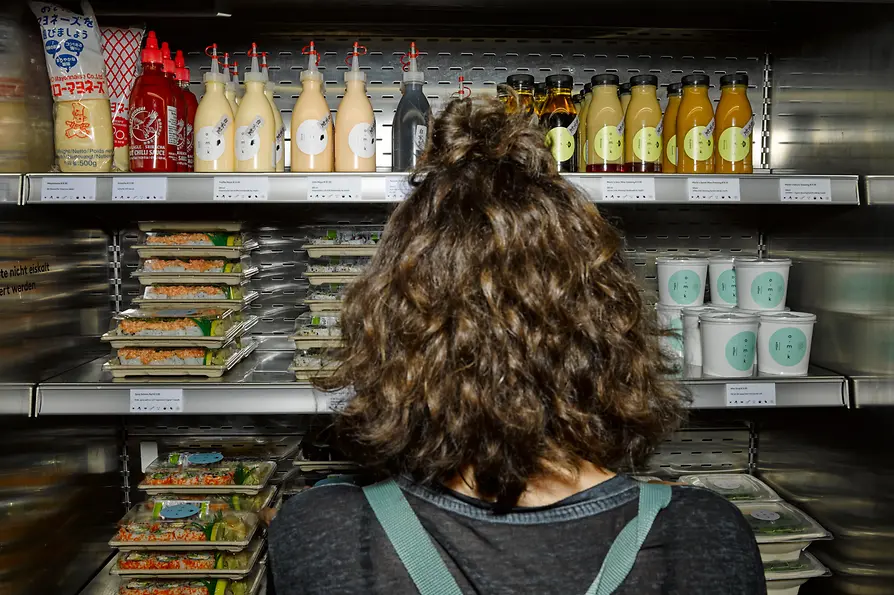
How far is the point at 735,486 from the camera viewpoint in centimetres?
215

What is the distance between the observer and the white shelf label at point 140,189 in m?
1.63

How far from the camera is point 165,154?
1.76m

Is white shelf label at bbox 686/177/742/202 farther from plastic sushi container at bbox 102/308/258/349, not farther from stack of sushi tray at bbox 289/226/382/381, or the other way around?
plastic sushi container at bbox 102/308/258/349

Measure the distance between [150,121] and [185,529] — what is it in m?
0.92

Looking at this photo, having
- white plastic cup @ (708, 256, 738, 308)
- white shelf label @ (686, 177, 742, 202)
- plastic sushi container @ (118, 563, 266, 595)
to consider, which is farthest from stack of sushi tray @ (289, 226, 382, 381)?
white plastic cup @ (708, 256, 738, 308)

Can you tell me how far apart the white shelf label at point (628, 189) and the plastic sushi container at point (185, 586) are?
3.97 ft

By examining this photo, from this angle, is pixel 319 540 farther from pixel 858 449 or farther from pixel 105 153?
pixel 858 449

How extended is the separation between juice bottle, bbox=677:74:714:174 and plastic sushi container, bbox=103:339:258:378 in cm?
114

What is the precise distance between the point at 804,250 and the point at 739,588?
1453mm

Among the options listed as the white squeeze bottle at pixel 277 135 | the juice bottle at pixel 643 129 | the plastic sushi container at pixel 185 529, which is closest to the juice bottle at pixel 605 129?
the juice bottle at pixel 643 129

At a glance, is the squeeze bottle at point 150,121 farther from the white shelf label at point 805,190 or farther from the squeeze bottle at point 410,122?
the white shelf label at point 805,190

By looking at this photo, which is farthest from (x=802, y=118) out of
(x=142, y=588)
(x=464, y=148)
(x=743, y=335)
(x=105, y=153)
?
(x=142, y=588)

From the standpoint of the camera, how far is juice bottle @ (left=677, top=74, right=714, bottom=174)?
1.81 m

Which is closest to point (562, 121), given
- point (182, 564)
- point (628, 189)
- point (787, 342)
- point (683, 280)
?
point (628, 189)
